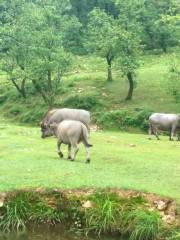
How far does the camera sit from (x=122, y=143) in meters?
27.4

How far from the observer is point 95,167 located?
19.3m

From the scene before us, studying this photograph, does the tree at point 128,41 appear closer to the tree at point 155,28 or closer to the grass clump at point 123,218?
Result: the tree at point 155,28

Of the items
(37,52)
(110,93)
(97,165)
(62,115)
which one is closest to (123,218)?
(97,165)

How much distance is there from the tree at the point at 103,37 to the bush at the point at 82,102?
4.62 meters

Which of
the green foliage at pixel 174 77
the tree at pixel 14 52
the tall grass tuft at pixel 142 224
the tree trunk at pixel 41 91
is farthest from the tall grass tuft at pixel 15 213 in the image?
the tree at pixel 14 52

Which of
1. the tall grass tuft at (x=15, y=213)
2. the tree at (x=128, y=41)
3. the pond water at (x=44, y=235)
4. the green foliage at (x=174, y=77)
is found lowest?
the pond water at (x=44, y=235)

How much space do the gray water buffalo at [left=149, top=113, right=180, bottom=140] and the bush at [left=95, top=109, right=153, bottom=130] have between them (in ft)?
18.3

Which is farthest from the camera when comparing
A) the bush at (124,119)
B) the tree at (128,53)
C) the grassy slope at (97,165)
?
the tree at (128,53)

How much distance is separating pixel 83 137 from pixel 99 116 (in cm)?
2124

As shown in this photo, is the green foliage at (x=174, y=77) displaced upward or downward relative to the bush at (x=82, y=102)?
upward

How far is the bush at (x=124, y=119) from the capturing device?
128 ft

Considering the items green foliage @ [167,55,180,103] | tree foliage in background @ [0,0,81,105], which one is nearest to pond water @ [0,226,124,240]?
green foliage @ [167,55,180,103]

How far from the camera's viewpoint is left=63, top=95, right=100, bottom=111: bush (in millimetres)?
43406

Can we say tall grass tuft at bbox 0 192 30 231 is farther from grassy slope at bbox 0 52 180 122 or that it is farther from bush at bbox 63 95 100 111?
bush at bbox 63 95 100 111
